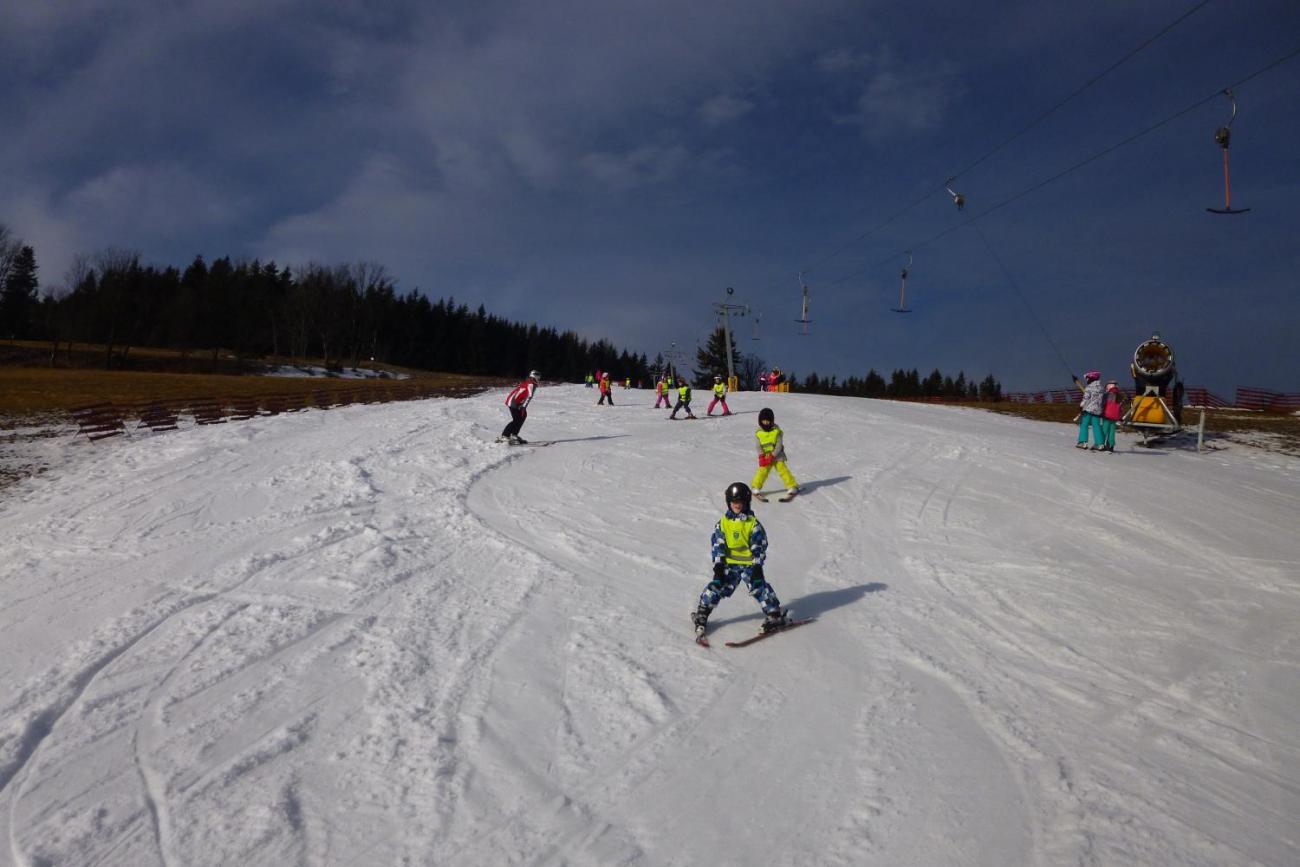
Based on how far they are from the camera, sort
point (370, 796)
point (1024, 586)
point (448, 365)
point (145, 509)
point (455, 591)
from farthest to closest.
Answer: point (448, 365) → point (145, 509) → point (1024, 586) → point (455, 591) → point (370, 796)

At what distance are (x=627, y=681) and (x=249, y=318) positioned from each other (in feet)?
259

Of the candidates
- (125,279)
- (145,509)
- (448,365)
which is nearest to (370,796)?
(145,509)

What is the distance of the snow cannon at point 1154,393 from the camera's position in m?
19.0

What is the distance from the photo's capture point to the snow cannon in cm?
1902

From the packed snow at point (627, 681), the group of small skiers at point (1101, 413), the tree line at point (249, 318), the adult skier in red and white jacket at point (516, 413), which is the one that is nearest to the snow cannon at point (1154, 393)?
the group of small skiers at point (1101, 413)

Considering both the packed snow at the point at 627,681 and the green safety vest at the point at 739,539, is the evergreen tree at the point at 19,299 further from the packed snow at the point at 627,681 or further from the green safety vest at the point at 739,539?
the green safety vest at the point at 739,539

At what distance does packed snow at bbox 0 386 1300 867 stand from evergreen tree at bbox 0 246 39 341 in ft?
238

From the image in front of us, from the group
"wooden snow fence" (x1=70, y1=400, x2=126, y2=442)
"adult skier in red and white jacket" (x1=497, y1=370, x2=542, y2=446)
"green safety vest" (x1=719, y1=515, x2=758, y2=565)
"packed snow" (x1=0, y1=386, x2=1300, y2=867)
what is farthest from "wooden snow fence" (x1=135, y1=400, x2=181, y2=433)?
"green safety vest" (x1=719, y1=515, x2=758, y2=565)

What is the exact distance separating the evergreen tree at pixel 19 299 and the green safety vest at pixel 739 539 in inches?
3125

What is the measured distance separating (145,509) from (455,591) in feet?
21.4

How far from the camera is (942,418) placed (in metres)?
26.5

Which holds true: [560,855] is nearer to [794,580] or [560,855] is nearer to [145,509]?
[794,580]

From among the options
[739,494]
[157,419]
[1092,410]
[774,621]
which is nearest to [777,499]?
[774,621]

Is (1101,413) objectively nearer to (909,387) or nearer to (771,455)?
(771,455)
